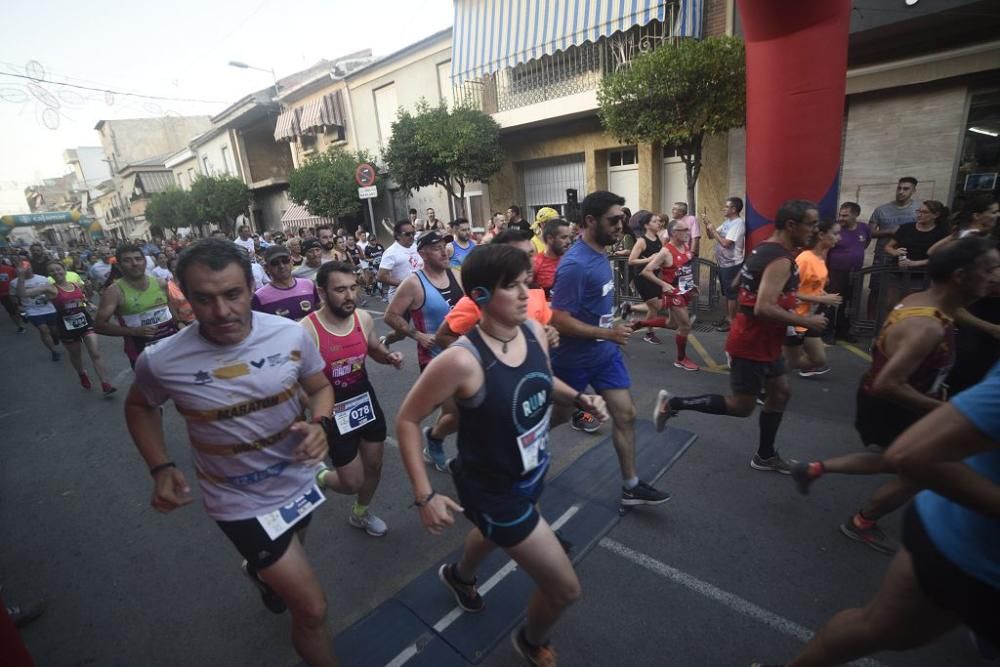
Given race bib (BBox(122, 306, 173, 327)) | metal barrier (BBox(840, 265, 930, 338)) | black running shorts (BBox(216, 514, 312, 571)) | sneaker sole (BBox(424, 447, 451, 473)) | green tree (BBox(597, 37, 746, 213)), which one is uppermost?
green tree (BBox(597, 37, 746, 213))

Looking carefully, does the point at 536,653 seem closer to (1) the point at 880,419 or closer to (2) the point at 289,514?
(2) the point at 289,514

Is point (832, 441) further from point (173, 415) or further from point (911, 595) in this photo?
point (173, 415)

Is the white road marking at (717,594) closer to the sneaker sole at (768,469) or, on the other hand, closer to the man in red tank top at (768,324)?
the man in red tank top at (768,324)

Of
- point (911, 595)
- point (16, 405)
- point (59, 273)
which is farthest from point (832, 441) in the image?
point (16, 405)

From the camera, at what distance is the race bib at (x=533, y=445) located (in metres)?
2.04

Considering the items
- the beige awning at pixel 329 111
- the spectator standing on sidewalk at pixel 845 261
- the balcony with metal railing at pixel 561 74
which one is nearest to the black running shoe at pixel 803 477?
the spectator standing on sidewalk at pixel 845 261

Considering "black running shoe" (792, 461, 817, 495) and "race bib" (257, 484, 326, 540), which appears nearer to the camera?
"race bib" (257, 484, 326, 540)

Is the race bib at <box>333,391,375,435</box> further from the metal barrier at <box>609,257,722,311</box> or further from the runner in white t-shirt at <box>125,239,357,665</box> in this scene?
the metal barrier at <box>609,257,722,311</box>

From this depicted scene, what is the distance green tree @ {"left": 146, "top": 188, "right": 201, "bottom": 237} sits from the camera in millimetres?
30156

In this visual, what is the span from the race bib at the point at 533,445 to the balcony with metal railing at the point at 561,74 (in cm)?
979

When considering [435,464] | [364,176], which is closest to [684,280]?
[435,464]

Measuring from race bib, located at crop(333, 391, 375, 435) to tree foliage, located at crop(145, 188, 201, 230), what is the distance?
3064 centimetres

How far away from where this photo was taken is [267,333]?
218 cm

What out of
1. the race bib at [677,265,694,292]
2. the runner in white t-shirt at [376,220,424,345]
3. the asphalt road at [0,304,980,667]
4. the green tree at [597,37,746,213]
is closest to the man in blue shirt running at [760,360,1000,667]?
the asphalt road at [0,304,980,667]
